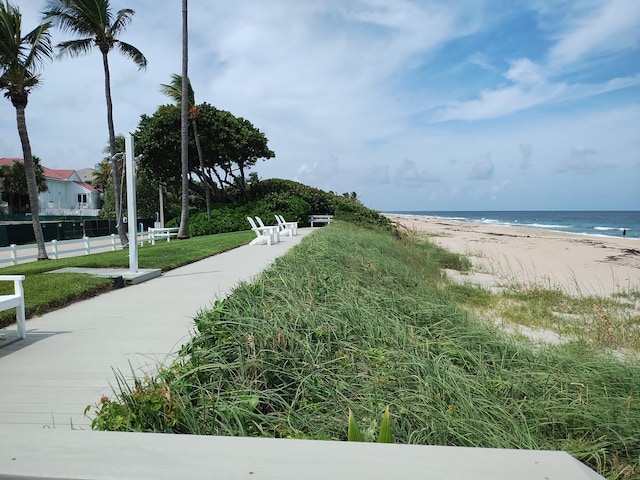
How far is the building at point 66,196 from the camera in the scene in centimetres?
5816

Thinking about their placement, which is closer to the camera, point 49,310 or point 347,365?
point 347,365

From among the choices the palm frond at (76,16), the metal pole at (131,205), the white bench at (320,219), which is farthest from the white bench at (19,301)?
the white bench at (320,219)

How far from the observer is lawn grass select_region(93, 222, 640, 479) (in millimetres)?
2414

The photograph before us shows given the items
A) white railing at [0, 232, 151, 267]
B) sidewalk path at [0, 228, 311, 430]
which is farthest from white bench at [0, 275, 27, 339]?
white railing at [0, 232, 151, 267]

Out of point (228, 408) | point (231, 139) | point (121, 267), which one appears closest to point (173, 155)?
point (231, 139)

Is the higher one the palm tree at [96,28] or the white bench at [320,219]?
the palm tree at [96,28]

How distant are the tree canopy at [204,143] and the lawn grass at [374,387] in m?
28.9

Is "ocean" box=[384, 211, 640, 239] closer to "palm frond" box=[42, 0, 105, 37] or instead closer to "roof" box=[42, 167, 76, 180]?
"palm frond" box=[42, 0, 105, 37]

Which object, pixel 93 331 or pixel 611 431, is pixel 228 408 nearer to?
pixel 611 431

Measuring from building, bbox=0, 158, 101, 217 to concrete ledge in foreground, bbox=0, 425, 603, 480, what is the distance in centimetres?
6186

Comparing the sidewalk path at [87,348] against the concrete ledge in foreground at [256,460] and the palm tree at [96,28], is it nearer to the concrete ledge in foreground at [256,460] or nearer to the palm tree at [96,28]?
the concrete ledge in foreground at [256,460]

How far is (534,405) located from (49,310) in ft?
21.5

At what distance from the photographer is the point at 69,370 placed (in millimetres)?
3994

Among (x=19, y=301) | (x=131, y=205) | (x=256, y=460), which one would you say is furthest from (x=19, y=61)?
(x=256, y=460)
